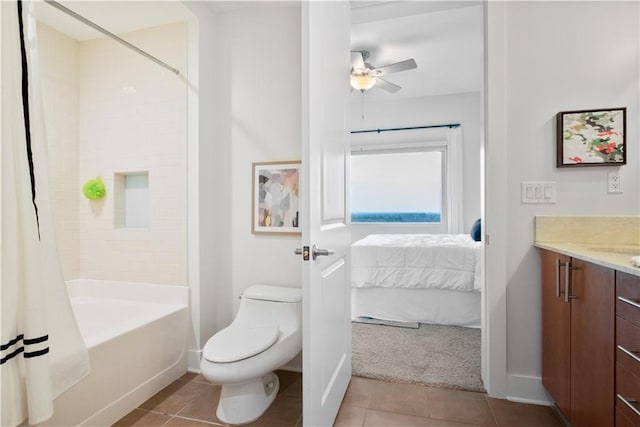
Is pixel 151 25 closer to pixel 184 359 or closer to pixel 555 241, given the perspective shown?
pixel 184 359

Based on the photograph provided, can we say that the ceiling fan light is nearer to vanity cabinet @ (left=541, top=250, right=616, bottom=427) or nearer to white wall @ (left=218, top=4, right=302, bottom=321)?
white wall @ (left=218, top=4, right=302, bottom=321)

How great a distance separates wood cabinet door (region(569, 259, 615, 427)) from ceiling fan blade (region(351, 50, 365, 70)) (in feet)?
8.12

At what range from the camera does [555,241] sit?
1.76 metres

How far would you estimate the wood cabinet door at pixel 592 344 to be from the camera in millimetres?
1133

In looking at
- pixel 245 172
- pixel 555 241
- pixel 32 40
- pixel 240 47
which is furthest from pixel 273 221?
pixel 555 241

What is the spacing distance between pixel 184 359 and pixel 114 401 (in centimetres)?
53

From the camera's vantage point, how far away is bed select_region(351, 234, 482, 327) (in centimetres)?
290

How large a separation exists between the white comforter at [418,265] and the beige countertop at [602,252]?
1159mm

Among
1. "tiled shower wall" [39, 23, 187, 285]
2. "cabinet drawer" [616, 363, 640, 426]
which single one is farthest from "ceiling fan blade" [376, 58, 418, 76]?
"cabinet drawer" [616, 363, 640, 426]

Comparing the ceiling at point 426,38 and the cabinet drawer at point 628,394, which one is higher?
the ceiling at point 426,38

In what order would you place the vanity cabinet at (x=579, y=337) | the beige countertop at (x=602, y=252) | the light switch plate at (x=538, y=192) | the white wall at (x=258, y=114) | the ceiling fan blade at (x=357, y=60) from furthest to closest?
1. the ceiling fan blade at (x=357, y=60)
2. the white wall at (x=258, y=114)
3. the light switch plate at (x=538, y=192)
4. the vanity cabinet at (x=579, y=337)
5. the beige countertop at (x=602, y=252)

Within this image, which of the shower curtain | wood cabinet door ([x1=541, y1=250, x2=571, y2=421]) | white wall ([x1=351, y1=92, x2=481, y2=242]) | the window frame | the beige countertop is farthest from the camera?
the window frame

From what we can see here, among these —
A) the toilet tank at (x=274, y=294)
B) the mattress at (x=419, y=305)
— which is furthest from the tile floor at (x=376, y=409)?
the mattress at (x=419, y=305)

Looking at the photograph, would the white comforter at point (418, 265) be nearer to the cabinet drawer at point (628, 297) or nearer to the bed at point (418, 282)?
the bed at point (418, 282)
